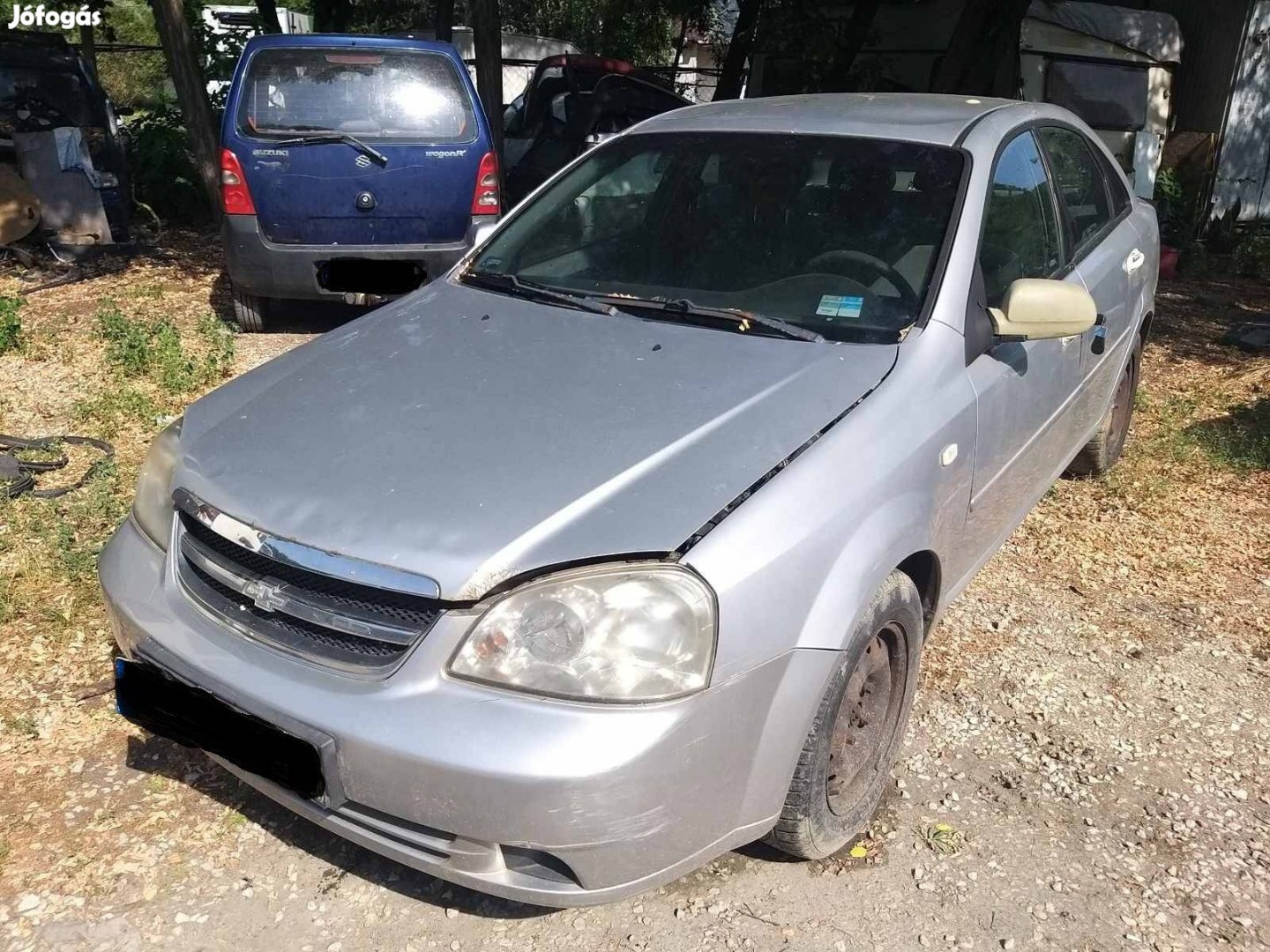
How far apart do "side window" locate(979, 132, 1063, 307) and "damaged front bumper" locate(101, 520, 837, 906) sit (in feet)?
4.81

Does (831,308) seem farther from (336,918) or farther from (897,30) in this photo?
(897,30)

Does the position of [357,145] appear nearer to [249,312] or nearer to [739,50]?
[249,312]

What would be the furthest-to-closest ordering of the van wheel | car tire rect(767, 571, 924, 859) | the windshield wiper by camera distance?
the van wheel < the windshield wiper < car tire rect(767, 571, 924, 859)

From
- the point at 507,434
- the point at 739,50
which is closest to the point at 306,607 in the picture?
the point at 507,434

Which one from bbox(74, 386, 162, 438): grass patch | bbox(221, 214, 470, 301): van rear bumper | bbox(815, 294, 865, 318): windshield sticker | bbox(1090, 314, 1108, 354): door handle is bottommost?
bbox(74, 386, 162, 438): grass patch

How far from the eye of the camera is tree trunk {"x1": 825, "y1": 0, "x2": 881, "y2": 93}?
11.1 metres

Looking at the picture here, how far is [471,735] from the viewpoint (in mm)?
1901

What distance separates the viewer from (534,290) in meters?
3.19

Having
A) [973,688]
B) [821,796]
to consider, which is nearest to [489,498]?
[821,796]

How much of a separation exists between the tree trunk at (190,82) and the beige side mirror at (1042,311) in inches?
291

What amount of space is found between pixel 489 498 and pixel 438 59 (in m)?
5.09

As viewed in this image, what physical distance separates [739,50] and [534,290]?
10.4 m

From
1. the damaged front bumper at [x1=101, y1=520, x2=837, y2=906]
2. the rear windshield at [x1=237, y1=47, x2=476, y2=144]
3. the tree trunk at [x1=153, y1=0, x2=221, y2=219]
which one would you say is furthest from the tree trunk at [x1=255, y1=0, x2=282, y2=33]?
the damaged front bumper at [x1=101, y1=520, x2=837, y2=906]

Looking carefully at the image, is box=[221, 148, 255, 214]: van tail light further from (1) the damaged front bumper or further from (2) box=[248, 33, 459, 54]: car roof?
(1) the damaged front bumper
